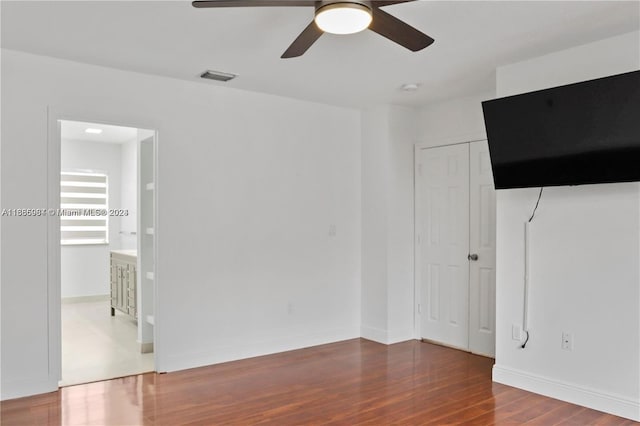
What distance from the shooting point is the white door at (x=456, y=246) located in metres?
4.74

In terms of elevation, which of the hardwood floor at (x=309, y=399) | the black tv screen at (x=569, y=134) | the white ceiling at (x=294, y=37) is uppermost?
the white ceiling at (x=294, y=37)

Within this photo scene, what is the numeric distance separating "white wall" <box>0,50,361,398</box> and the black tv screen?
2.06 m

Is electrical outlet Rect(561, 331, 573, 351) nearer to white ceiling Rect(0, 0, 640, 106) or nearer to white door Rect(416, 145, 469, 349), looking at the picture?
white door Rect(416, 145, 469, 349)

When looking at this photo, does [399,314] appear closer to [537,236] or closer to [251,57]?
[537,236]

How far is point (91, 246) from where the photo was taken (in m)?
7.46

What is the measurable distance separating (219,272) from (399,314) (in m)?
2.05

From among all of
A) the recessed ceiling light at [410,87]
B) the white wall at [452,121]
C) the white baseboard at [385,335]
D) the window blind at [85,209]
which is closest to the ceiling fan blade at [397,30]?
the recessed ceiling light at [410,87]

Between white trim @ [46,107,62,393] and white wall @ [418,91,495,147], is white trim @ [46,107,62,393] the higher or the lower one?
the lower one

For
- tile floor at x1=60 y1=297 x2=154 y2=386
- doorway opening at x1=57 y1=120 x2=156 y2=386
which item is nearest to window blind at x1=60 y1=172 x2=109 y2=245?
doorway opening at x1=57 y1=120 x2=156 y2=386

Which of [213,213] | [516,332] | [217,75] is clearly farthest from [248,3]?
[516,332]

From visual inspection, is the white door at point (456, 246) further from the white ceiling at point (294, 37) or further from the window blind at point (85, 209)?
the window blind at point (85, 209)

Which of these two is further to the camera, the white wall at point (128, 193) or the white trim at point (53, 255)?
the white wall at point (128, 193)

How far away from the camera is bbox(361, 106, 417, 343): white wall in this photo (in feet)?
17.3

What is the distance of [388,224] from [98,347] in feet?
10.7
